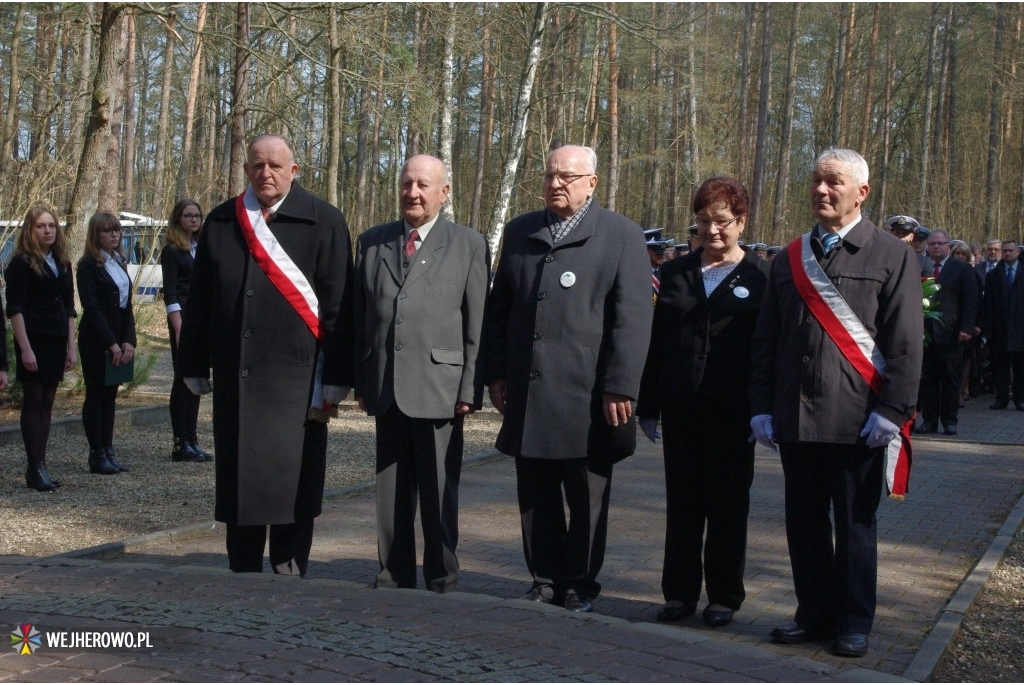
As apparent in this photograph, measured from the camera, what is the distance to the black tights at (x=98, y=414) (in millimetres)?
9266

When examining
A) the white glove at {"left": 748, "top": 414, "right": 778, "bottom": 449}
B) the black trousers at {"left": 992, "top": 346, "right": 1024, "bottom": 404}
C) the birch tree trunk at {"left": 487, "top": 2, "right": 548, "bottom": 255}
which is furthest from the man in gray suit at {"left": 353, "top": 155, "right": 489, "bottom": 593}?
the black trousers at {"left": 992, "top": 346, "right": 1024, "bottom": 404}

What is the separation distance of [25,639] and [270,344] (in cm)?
178

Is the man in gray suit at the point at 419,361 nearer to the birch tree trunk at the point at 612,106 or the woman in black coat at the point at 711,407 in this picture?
the woman in black coat at the point at 711,407

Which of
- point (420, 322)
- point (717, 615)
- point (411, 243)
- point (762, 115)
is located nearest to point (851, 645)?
point (717, 615)

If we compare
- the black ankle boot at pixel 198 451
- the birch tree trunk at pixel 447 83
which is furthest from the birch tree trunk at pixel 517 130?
the black ankle boot at pixel 198 451

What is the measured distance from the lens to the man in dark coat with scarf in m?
5.67

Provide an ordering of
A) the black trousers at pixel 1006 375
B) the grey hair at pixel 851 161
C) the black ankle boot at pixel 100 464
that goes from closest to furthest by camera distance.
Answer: the grey hair at pixel 851 161 → the black ankle boot at pixel 100 464 → the black trousers at pixel 1006 375

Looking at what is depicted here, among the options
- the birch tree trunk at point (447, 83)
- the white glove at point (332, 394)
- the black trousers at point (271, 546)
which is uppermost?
the birch tree trunk at point (447, 83)

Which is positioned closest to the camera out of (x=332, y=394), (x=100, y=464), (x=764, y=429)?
(x=764, y=429)

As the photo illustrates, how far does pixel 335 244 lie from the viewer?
5.83 metres

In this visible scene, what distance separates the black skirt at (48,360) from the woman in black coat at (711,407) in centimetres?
516

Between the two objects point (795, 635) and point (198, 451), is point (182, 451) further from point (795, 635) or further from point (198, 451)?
point (795, 635)

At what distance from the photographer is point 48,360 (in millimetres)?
8789

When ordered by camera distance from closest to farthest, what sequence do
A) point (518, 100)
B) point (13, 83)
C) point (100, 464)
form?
point (100, 464)
point (518, 100)
point (13, 83)
